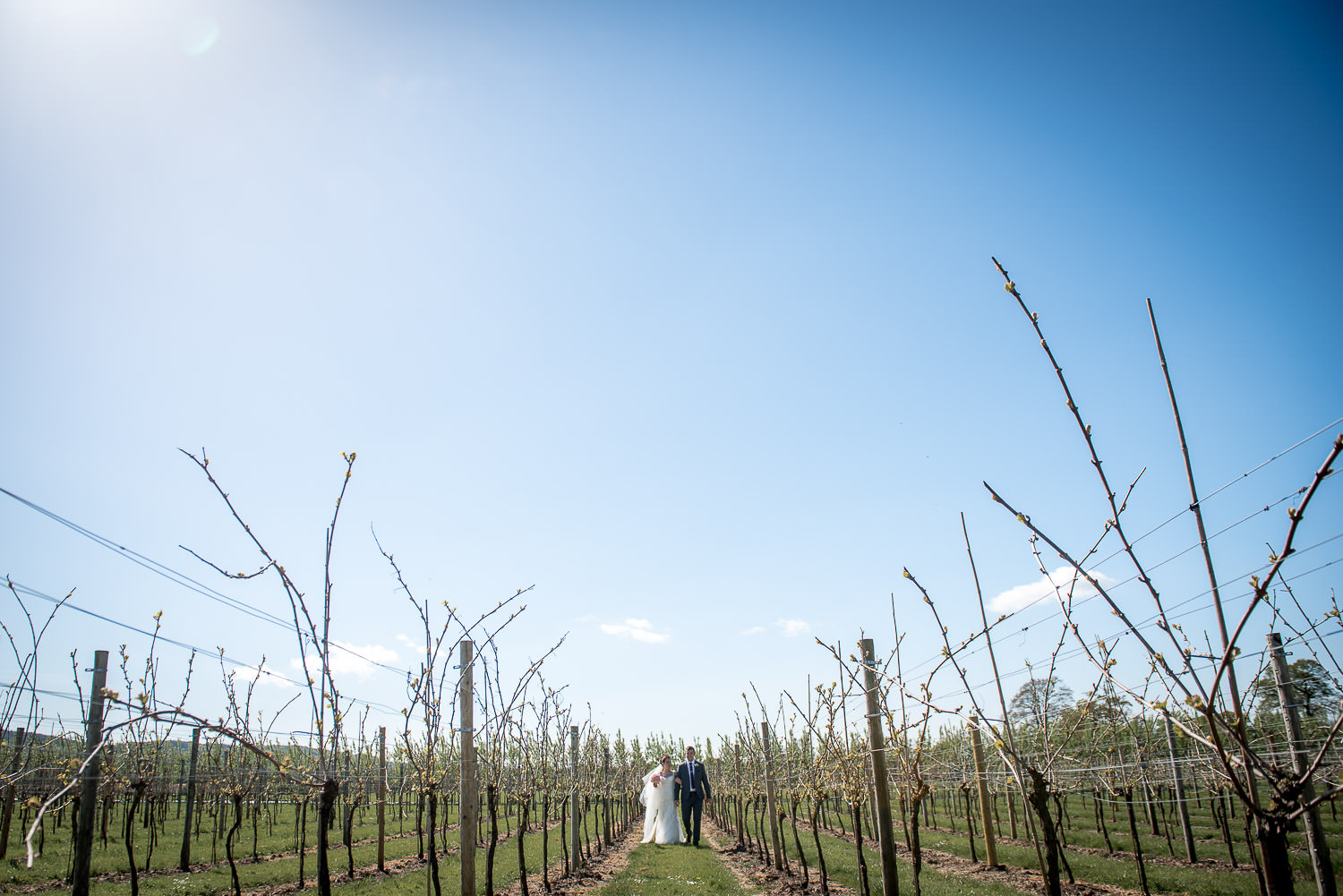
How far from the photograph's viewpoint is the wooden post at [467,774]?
520cm

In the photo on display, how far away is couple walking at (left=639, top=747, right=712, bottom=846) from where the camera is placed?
573 inches

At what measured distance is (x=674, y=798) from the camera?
15172 mm

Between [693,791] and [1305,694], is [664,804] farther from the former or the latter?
[1305,694]

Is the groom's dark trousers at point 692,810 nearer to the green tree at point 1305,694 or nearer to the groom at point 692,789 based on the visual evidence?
the groom at point 692,789

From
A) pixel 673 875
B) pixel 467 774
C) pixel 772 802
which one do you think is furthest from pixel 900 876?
pixel 467 774

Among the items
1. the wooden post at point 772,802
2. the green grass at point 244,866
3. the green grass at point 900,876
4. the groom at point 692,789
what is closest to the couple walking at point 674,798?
the groom at point 692,789

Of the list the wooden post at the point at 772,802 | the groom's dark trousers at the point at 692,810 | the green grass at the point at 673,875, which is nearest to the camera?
the green grass at the point at 673,875

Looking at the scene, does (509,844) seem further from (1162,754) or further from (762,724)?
(1162,754)

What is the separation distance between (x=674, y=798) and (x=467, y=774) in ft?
37.1

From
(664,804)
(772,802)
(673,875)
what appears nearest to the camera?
(772,802)

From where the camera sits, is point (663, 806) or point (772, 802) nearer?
point (772, 802)

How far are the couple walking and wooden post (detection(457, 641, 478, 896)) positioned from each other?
9.91m

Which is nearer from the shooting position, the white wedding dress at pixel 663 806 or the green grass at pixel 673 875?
the green grass at pixel 673 875

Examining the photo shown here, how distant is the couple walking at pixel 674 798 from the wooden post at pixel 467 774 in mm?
9911
